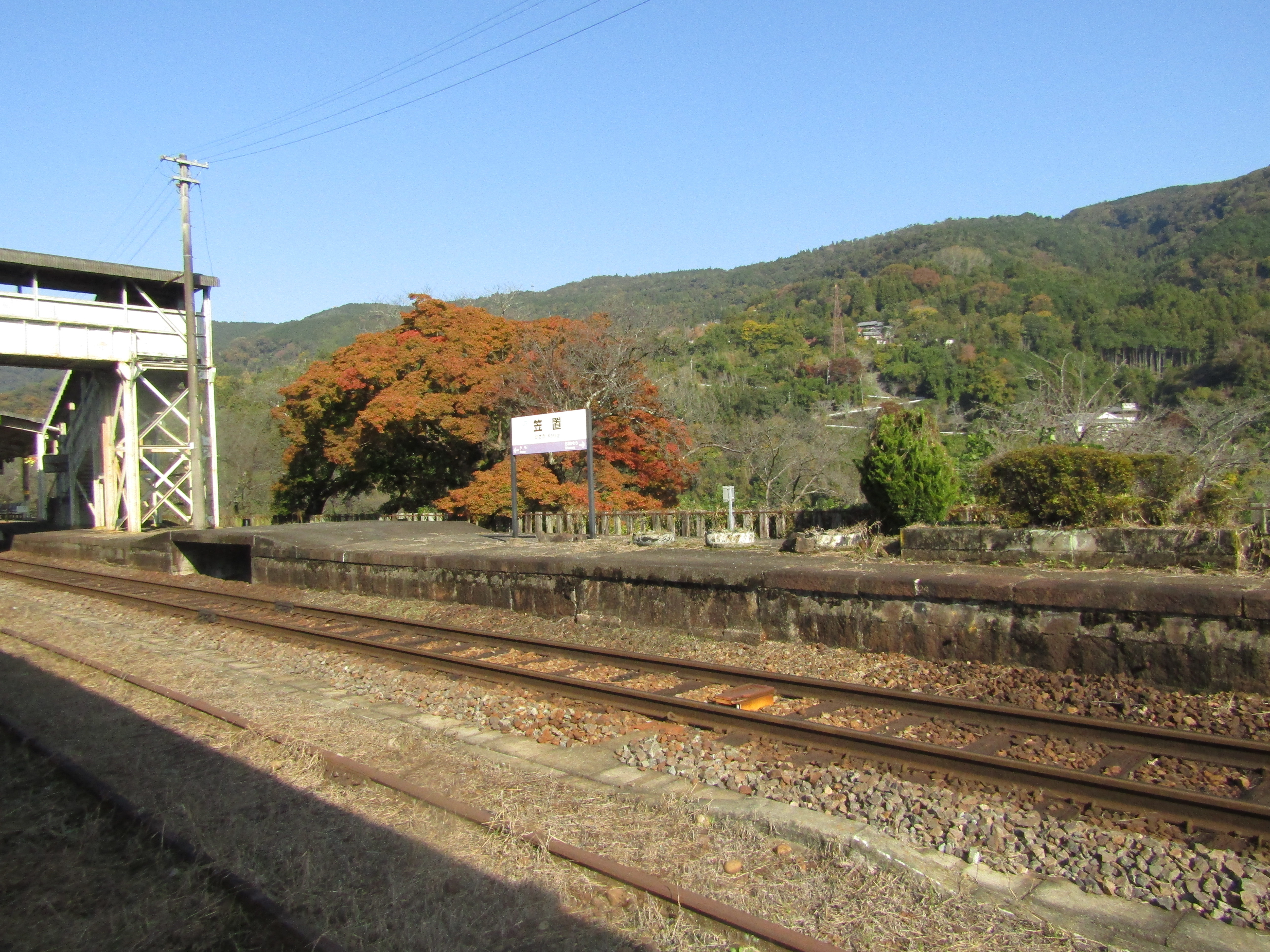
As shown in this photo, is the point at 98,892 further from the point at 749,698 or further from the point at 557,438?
the point at 557,438

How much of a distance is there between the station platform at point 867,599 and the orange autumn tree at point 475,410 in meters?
4.16

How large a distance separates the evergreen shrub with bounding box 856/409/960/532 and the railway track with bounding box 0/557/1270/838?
Answer: 12.2ft

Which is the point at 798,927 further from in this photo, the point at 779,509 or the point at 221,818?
the point at 779,509

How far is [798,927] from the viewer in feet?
11.2

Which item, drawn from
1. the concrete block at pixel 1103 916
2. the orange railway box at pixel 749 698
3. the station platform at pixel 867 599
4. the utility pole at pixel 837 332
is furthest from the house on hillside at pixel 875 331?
the concrete block at pixel 1103 916

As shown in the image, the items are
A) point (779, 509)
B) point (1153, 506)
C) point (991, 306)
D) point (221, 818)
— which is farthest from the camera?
point (991, 306)

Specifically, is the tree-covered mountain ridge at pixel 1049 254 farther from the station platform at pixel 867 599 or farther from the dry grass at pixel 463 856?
the dry grass at pixel 463 856

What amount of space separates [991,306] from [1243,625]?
53.6m

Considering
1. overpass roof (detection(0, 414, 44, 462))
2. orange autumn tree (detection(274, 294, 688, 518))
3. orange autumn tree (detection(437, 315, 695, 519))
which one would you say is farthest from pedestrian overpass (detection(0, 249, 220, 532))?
orange autumn tree (detection(437, 315, 695, 519))

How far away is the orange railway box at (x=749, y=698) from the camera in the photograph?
659 centimetres

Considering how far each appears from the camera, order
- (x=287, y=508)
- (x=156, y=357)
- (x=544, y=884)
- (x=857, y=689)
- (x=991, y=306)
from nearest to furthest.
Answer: (x=544, y=884) < (x=857, y=689) < (x=156, y=357) < (x=287, y=508) < (x=991, y=306)

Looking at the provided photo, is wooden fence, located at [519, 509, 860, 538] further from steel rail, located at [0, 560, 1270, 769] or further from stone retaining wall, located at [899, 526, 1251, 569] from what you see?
steel rail, located at [0, 560, 1270, 769]

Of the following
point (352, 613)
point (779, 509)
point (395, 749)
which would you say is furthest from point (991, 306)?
point (395, 749)

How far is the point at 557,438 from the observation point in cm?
1437
